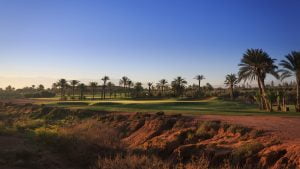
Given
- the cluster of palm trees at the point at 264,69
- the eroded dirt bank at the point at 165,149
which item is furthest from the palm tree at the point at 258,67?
the eroded dirt bank at the point at 165,149

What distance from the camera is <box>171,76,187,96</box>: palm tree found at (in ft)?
371

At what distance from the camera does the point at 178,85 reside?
113562mm

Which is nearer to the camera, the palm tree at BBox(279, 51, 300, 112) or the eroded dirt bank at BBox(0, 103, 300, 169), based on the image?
the eroded dirt bank at BBox(0, 103, 300, 169)

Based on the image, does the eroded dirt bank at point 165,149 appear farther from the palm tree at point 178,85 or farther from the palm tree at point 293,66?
the palm tree at point 178,85

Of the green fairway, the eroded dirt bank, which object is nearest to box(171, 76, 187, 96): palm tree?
the green fairway

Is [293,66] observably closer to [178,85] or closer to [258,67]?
[258,67]

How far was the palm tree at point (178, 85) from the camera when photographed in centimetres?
11294

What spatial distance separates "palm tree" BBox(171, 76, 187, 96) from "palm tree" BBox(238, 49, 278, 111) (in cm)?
6028

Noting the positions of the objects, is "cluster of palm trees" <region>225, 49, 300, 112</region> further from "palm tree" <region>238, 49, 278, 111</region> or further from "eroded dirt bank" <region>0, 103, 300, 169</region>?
"eroded dirt bank" <region>0, 103, 300, 169</region>

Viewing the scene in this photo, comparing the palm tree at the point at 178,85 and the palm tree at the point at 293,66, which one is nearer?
the palm tree at the point at 293,66

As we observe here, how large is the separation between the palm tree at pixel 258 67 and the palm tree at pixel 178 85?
60.3 m

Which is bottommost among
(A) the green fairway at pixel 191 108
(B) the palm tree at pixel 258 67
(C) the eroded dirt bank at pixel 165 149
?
(C) the eroded dirt bank at pixel 165 149

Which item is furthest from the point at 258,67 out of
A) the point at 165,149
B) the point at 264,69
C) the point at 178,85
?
the point at 178,85

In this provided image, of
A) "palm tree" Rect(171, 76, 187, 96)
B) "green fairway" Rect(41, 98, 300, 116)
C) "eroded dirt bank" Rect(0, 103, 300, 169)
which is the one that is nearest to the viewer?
"eroded dirt bank" Rect(0, 103, 300, 169)
